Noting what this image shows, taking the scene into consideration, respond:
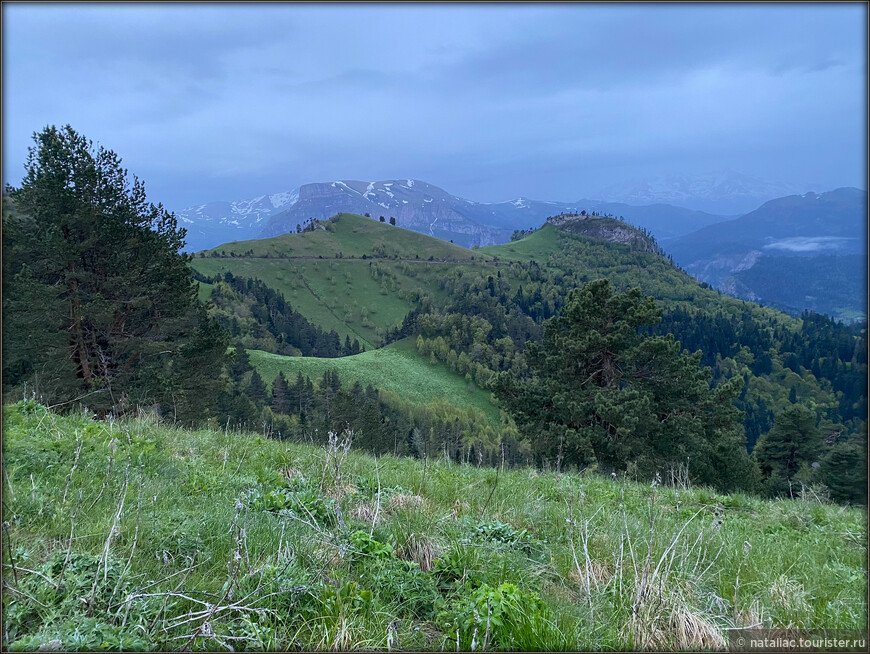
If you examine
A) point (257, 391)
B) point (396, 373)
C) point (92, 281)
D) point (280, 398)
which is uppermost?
point (92, 281)

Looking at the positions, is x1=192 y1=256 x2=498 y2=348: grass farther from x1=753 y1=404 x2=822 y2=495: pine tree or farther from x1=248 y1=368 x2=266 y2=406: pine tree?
x1=753 y1=404 x2=822 y2=495: pine tree

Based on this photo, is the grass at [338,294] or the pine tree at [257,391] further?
the grass at [338,294]

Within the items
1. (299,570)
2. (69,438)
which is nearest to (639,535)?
(299,570)

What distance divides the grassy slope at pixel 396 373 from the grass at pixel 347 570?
89961 millimetres

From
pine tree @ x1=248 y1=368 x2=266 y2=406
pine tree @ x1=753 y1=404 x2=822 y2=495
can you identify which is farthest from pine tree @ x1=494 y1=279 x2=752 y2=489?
pine tree @ x1=248 y1=368 x2=266 y2=406

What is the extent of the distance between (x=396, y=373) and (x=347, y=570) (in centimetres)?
10661

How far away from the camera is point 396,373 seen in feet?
358

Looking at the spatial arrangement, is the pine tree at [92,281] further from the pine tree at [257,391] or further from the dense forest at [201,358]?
the pine tree at [257,391]

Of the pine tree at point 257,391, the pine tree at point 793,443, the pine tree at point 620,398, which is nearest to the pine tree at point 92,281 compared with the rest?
the pine tree at point 620,398

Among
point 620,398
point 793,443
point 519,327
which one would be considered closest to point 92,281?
point 620,398

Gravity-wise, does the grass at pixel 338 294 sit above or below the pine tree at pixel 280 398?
above

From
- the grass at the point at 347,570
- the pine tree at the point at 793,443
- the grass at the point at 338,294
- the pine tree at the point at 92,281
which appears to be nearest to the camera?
the grass at the point at 347,570

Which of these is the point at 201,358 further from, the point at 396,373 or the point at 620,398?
the point at 396,373

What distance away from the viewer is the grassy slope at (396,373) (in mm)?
96000
